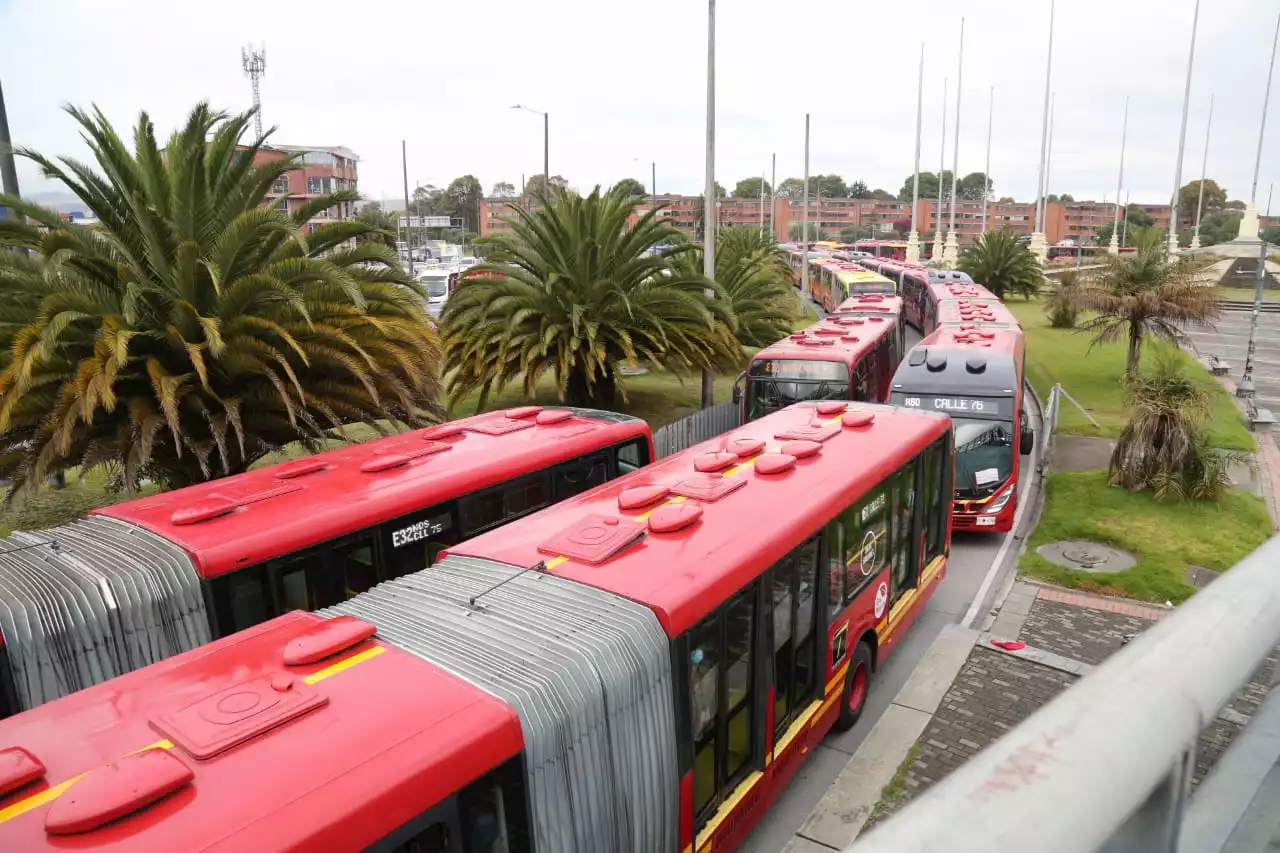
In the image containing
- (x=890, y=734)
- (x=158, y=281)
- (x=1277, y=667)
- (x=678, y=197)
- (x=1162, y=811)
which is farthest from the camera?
(x=678, y=197)

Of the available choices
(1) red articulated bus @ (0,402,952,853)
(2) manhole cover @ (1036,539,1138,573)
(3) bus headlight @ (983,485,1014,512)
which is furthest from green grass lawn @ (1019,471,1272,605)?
(1) red articulated bus @ (0,402,952,853)

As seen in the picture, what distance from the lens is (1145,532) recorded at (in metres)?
14.1

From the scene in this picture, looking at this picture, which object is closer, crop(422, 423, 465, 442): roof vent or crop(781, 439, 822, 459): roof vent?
crop(781, 439, 822, 459): roof vent

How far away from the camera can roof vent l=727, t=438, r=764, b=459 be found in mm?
9594

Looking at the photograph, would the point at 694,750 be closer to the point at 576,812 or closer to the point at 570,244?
the point at 576,812

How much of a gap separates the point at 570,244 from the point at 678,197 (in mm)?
115448

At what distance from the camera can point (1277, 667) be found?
1660mm

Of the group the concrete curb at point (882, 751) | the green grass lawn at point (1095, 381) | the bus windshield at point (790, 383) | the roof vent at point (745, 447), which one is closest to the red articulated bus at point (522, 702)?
the concrete curb at point (882, 751)

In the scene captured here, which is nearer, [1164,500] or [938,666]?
[938,666]

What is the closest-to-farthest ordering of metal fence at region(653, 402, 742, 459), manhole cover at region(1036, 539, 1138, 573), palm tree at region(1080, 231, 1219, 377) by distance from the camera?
manhole cover at region(1036, 539, 1138, 573) → metal fence at region(653, 402, 742, 459) → palm tree at region(1080, 231, 1219, 377)

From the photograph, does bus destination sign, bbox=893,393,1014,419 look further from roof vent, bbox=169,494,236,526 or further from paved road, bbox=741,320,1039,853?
roof vent, bbox=169,494,236,526

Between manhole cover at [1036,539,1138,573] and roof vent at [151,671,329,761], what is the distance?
11.6m

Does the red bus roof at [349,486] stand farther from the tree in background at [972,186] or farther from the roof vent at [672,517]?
the tree in background at [972,186]

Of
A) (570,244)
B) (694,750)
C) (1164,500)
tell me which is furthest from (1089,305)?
(694,750)
